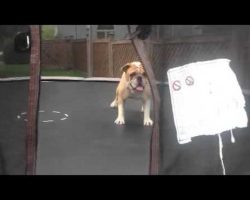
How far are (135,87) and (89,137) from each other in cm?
53

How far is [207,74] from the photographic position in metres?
1.55

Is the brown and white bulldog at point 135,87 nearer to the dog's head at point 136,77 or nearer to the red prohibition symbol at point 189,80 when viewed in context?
the dog's head at point 136,77

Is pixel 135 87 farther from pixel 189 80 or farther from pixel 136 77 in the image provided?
pixel 189 80

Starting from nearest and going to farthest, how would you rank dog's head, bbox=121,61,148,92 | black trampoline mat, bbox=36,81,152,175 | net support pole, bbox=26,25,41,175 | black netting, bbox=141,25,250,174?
net support pole, bbox=26,25,41,175, black netting, bbox=141,25,250,174, black trampoline mat, bbox=36,81,152,175, dog's head, bbox=121,61,148,92

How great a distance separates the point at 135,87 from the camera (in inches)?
121

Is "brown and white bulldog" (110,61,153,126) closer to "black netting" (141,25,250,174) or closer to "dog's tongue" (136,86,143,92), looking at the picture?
"dog's tongue" (136,86,143,92)

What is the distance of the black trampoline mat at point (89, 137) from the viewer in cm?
209

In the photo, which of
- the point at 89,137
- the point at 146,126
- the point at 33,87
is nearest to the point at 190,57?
the point at 33,87

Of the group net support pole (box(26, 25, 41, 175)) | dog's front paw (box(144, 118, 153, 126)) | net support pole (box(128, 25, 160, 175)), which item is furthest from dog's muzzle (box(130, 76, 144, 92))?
net support pole (box(26, 25, 41, 175))

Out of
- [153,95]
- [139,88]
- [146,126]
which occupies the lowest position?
[153,95]

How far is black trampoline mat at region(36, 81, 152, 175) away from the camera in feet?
6.85

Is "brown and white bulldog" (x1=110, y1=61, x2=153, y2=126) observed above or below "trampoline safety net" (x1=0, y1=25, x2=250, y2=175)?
above

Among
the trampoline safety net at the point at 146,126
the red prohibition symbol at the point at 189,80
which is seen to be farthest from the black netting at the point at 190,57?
the red prohibition symbol at the point at 189,80
